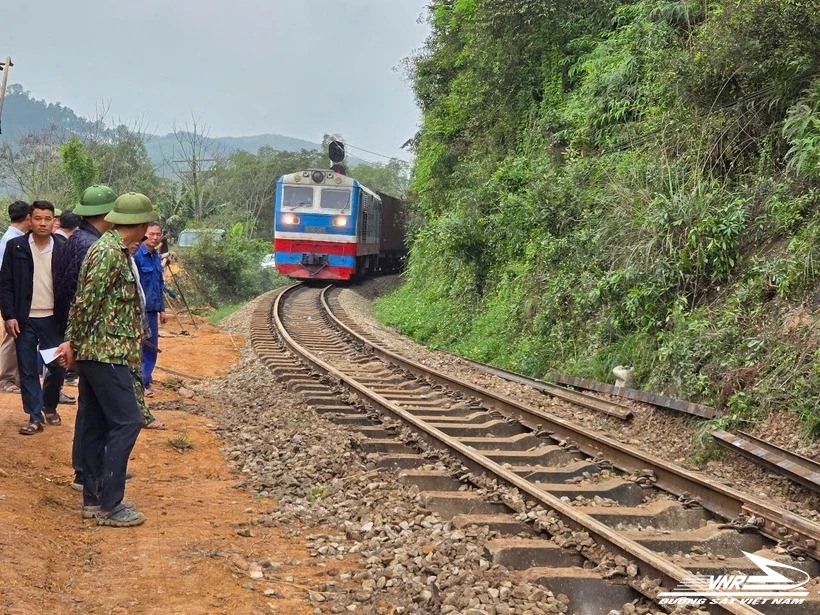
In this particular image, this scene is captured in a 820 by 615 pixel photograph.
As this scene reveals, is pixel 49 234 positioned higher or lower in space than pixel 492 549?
higher

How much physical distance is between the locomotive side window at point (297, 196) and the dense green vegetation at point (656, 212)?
7.76 metres

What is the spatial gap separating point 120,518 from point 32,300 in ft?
8.32

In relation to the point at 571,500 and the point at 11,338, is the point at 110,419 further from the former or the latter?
the point at 11,338

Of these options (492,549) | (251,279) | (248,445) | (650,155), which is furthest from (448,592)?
(251,279)

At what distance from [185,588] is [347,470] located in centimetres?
216

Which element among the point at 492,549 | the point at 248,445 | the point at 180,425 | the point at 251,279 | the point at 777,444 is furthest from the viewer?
the point at 251,279

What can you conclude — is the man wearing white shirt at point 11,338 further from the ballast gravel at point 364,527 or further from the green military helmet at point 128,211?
the green military helmet at point 128,211

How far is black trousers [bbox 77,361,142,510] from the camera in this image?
4754 millimetres

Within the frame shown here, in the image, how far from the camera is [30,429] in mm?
6492

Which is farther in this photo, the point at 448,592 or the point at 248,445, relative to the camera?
the point at 248,445

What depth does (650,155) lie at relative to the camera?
37.0 ft

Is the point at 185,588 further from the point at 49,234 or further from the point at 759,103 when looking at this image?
the point at 759,103

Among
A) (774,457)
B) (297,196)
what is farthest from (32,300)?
(297,196)

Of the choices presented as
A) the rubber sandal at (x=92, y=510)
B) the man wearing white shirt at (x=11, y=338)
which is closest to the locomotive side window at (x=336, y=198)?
the man wearing white shirt at (x=11, y=338)
